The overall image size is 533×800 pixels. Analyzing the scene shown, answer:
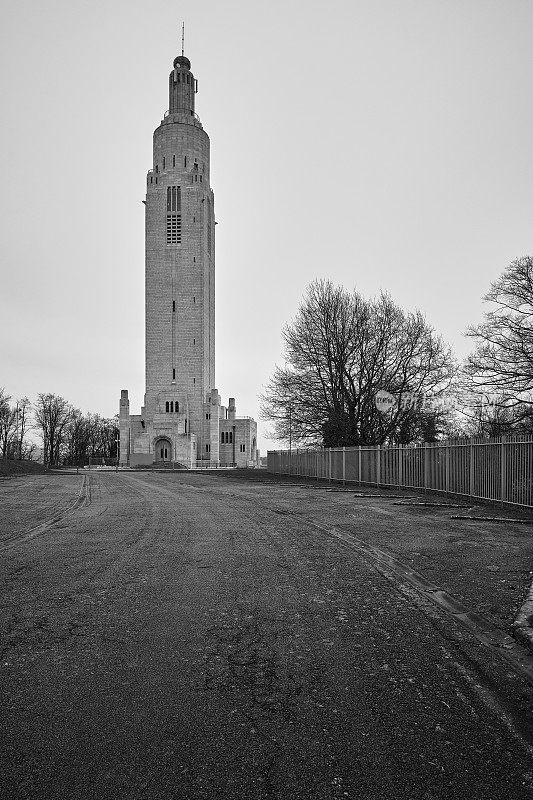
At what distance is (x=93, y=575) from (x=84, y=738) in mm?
4327

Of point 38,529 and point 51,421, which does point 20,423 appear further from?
point 38,529

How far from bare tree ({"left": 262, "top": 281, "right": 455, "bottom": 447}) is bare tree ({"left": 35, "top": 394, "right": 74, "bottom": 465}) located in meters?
64.5

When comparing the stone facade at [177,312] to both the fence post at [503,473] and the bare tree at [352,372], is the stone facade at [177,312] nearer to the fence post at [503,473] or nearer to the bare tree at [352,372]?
the bare tree at [352,372]

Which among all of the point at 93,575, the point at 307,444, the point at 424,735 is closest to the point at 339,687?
the point at 424,735

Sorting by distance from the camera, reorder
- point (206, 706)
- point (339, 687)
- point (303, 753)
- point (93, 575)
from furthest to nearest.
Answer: point (93, 575), point (339, 687), point (206, 706), point (303, 753)

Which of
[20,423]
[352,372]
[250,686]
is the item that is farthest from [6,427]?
[250,686]

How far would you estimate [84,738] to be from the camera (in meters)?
3.29

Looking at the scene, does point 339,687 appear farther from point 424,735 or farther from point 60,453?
point 60,453

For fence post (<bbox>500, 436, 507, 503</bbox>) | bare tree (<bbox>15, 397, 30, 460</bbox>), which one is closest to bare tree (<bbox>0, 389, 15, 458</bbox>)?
bare tree (<bbox>15, 397, 30, 460</bbox>)

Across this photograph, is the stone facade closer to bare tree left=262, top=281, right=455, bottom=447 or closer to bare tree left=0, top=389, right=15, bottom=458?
bare tree left=0, top=389, right=15, bottom=458

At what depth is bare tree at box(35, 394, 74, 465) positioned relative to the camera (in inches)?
3787

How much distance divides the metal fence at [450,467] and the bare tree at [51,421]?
230ft

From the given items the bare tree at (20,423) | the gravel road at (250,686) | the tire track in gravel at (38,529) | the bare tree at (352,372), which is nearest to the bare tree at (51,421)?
the bare tree at (20,423)

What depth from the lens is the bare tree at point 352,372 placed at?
37875 millimetres
